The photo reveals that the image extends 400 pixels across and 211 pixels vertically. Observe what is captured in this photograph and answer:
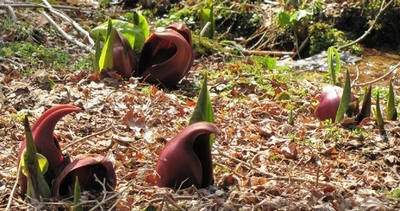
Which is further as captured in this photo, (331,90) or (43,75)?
(43,75)

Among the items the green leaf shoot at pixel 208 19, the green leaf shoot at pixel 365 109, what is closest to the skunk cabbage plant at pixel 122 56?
the green leaf shoot at pixel 365 109

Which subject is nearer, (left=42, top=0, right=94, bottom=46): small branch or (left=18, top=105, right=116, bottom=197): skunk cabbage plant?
(left=18, top=105, right=116, bottom=197): skunk cabbage plant

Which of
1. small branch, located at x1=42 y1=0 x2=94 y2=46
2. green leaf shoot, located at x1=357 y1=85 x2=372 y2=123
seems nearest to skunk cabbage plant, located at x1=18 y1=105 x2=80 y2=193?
green leaf shoot, located at x1=357 y1=85 x2=372 y2=123

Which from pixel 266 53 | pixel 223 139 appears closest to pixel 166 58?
pixel 223 139

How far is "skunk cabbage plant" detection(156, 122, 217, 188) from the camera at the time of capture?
3.47 m

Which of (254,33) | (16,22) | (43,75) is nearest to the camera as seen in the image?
(43,75)

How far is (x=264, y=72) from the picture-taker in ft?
20.2

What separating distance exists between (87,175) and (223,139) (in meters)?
1.13

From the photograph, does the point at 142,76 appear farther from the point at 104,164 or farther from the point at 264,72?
the point at 104,164

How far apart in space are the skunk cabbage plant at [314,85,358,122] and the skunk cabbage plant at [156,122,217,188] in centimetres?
133

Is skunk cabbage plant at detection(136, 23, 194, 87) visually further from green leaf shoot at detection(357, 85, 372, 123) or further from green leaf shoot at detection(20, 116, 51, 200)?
green leaf shoot at detection(20, 116, 51, 200)

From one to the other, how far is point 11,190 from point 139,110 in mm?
1356

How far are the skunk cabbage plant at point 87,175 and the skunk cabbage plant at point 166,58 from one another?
6.13 ft

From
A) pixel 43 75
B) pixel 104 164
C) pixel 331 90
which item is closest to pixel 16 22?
pixel 43 75
